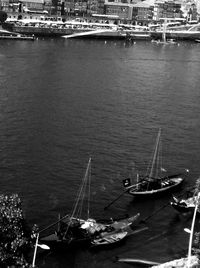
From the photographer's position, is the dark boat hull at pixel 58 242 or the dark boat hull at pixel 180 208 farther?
the dark boat hull at pixel 180 208

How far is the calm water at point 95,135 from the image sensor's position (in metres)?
23.5

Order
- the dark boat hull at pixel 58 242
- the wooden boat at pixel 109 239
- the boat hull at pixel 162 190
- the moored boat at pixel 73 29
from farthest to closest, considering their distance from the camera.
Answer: the moored boat at pixel 73 29, the boat hull at pixel 162 190, the wooden boat at pixel 109 239, the dark boat hull at pixel 58 242

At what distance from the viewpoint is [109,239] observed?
2169cm

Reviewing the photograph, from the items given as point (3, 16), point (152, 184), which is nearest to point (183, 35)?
point (3, 16)

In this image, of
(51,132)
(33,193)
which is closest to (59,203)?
(33,193)

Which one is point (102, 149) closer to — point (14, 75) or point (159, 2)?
point (14, 75)

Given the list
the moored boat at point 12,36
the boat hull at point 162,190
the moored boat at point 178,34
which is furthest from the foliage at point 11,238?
the moored boat at point 178,34

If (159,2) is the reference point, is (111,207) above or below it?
below

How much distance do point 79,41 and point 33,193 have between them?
7741 centimetres

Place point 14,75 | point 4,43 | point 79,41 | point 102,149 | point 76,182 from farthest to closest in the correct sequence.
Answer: point 79,41 → point 4,43 → point 14,75 → point 102,149 → point 76,182

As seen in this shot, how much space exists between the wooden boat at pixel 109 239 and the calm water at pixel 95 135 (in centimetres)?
37

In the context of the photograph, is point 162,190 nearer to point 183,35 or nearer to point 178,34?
point 178,34

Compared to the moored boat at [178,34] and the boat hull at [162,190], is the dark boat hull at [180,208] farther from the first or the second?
the moored boat at [178,34]

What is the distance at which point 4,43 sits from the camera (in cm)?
8600
